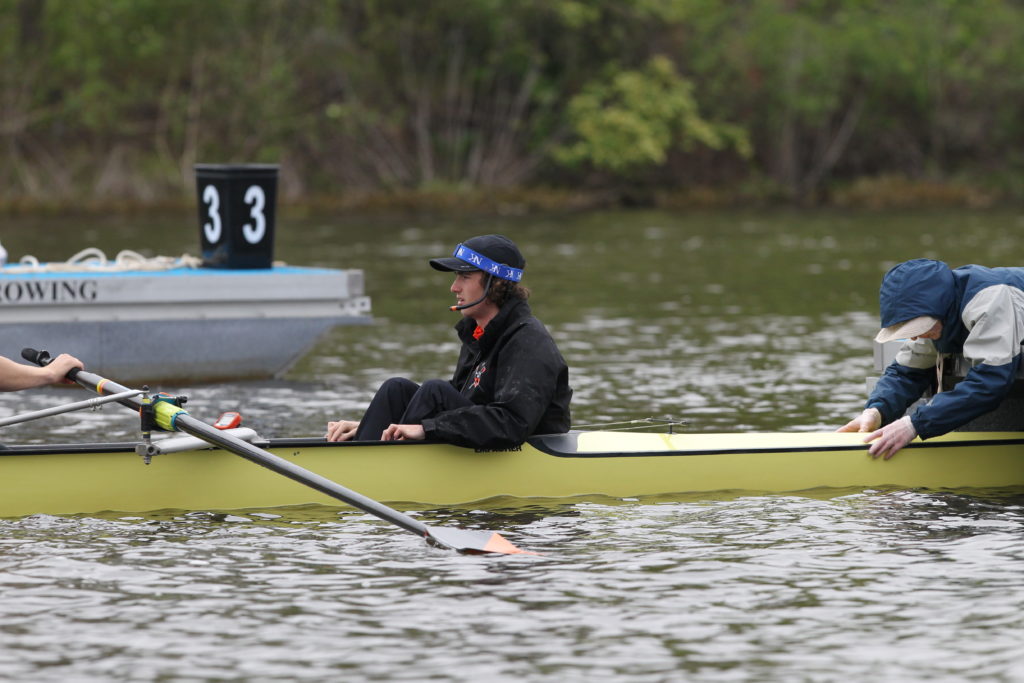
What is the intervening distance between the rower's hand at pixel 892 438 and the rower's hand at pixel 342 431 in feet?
8.58

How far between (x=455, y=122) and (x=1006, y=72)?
16.9 metres

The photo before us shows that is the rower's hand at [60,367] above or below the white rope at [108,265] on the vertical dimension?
below

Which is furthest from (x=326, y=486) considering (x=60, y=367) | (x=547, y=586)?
(x=60, y=367)

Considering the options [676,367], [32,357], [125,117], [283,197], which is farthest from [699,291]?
[125,117]

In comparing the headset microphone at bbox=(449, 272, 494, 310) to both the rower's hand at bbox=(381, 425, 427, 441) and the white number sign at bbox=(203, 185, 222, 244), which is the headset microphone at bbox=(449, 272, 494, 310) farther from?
the white number sign at bbox=(203, 185, 222, 244)

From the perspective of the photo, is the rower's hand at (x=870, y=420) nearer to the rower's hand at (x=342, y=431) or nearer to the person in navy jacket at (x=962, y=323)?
the person in navy jacket at (x=962, y=323)

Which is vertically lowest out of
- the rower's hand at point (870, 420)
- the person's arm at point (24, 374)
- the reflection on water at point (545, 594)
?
the reflection on water at point (545, 594)

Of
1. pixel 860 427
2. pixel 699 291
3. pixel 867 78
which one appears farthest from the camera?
pixel 867 78

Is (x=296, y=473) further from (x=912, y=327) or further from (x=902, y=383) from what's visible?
(x=902, y=383)

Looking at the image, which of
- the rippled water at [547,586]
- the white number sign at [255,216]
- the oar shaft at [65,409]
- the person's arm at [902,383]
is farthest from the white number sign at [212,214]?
the person's arm at [902,383]

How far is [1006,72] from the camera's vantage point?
2034 inches

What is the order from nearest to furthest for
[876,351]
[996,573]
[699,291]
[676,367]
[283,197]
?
[996,573]
[876,351]
[676,367]
[699,291]
[283,197]

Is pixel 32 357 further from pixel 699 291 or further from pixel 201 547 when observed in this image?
pixel 699 291

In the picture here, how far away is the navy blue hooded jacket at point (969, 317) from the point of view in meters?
8.10
